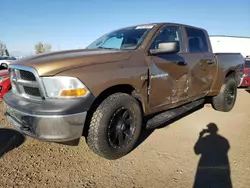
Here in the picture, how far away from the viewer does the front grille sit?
252 centimetres

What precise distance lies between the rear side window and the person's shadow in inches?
66.3

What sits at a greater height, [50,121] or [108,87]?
[108,87]

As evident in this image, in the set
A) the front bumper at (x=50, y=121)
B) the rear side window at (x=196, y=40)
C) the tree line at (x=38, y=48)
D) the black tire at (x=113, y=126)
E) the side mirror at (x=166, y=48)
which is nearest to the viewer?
the front bumper at (x=50, y=121)

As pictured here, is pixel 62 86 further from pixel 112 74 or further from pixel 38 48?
pixel 38 48

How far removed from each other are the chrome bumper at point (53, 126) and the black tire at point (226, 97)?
3907 millimetres

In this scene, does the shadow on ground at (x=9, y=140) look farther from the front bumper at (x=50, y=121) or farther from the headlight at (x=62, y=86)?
the headlight at (x=62, y=86)

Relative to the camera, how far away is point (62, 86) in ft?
7.92

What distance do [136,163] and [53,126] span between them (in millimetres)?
1261

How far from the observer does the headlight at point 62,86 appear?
2410mm

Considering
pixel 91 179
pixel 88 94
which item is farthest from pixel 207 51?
pixel 91 179

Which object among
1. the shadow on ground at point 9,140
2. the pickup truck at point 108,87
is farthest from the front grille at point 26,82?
the shadow on ground at point 9,140

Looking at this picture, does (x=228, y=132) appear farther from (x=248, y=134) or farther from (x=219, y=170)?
(x=219, y=170)

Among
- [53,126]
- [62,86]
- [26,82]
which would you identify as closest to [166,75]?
[62,86]

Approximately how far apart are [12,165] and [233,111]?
5.15 metres
